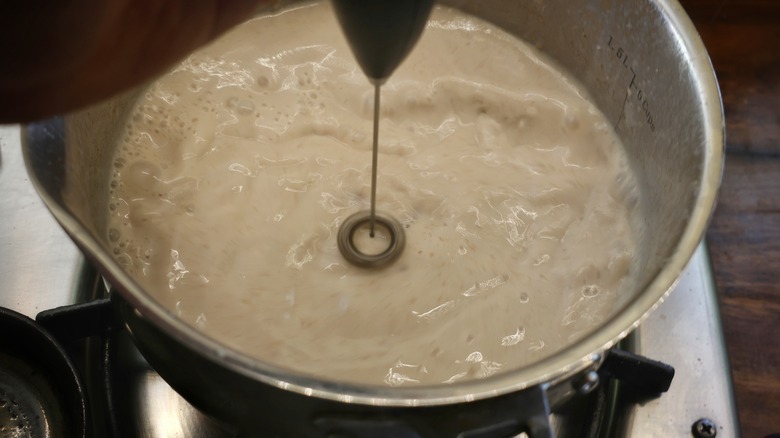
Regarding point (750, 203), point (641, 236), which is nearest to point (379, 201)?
point (641, 236)

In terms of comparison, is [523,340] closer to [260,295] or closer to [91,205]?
[260,295]

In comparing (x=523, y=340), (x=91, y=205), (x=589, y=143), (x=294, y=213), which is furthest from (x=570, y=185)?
(x=91, y=205)

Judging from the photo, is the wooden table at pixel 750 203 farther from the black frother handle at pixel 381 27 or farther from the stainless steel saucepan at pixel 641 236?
the black frother handle at pixel 381 27

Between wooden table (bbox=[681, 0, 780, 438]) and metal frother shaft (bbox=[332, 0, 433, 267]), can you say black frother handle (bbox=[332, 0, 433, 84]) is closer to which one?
metal frother shaft (bbox=[332, 0, 433, 267])

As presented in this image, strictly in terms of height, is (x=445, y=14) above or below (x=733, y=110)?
above

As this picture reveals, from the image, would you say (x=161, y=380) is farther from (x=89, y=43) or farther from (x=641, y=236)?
(x=641, y=236)
